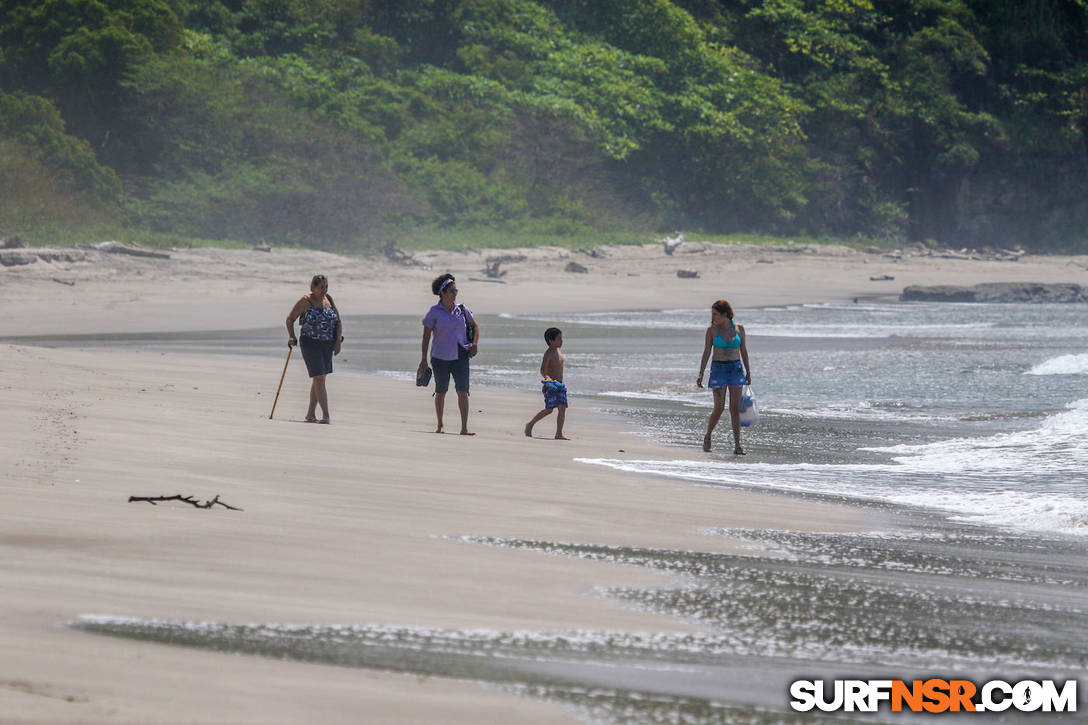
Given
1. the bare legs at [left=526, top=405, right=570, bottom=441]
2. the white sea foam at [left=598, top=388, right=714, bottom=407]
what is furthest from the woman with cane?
the white sea foam at [left=598, top=388, right=714, bottom=407]

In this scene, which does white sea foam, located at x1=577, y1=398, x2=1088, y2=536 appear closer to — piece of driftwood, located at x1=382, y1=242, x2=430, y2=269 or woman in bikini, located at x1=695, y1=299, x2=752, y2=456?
woman in bikini, located at x1=695, y1=299, x2=752, y2=456

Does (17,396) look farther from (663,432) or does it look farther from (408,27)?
(408,27)

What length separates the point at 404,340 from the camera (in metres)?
20.1

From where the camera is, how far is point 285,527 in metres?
5.20

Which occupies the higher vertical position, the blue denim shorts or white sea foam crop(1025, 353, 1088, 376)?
the blue denim shorts

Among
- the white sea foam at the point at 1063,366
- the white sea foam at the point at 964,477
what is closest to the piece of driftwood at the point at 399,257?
the white sea foam at the point at 1063,366

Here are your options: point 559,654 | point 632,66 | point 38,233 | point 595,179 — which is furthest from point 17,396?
point 632,66

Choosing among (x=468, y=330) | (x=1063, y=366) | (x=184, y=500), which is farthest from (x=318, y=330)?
(x=1063, y=366)

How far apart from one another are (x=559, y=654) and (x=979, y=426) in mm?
8921

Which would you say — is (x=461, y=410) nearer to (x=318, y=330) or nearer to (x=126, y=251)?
(x=318, y=330)

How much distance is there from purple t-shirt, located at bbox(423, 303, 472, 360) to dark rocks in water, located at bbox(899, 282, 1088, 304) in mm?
24708

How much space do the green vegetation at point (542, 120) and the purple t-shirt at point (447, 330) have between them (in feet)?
65.6

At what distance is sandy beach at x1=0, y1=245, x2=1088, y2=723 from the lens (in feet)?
10.7

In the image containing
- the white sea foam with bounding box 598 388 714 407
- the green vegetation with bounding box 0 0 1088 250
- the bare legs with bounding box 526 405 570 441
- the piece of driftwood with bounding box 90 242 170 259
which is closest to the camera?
the bare legs with bounding box 526 405 570 441
